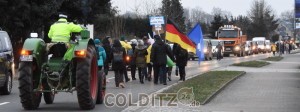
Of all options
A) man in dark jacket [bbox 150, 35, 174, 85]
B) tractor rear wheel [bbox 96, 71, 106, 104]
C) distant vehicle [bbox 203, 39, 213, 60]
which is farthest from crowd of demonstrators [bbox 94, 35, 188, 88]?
distant vehicle [bbox 203, 39, 213, 60]

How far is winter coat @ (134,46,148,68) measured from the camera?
2472 cm

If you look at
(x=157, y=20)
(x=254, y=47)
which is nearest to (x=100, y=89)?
(x=157, y=20)

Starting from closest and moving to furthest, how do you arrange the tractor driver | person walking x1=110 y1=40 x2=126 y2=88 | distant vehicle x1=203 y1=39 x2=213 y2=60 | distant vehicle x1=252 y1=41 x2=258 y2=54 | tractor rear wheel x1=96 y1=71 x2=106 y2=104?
the tractor driver, tractor rear wheel x1=96 y1=71 x2=106 y2=104, person walking x1=110 y1=40 x2=126 y2=88, distant vehicle x1=203 y1=39 x2=213 y2=60, distant vehicle x1=252 y1=41 x2=258 y2=54

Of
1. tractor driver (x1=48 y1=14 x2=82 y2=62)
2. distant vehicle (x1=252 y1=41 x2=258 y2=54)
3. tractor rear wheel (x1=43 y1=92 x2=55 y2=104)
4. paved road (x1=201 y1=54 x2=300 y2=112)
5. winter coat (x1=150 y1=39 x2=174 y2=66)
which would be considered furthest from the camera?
distant vehicle (x1=252 y1=41 x2=258 y2=54)

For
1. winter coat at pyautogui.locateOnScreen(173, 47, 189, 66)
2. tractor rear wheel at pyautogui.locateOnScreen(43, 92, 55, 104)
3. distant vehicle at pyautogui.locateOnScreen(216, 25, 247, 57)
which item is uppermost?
distant vehicle at pyautogui.locateOnScreen(216, 25, 247, 57)

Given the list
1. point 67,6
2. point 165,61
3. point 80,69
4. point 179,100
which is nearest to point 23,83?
point 80,69

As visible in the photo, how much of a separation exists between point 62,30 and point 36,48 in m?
0.70

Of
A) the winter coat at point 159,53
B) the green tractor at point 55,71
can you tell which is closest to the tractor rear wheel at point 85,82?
the green tractor at point 55,71

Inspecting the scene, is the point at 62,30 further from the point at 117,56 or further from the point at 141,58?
the point at 141,58

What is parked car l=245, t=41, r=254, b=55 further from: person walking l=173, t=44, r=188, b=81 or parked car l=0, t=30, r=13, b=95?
parked car l=0, t=30, r=13, b=95

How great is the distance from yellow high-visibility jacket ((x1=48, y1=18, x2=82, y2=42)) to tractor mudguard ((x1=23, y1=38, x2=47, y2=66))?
0.35 metres

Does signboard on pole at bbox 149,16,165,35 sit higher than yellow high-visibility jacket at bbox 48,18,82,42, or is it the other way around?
signboard on pole at bbox 149,16,165,35

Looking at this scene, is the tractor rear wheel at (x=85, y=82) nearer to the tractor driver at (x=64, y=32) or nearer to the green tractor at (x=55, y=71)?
the green tractor at (x=55, y=71)

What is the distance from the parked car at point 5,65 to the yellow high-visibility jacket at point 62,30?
444cm
